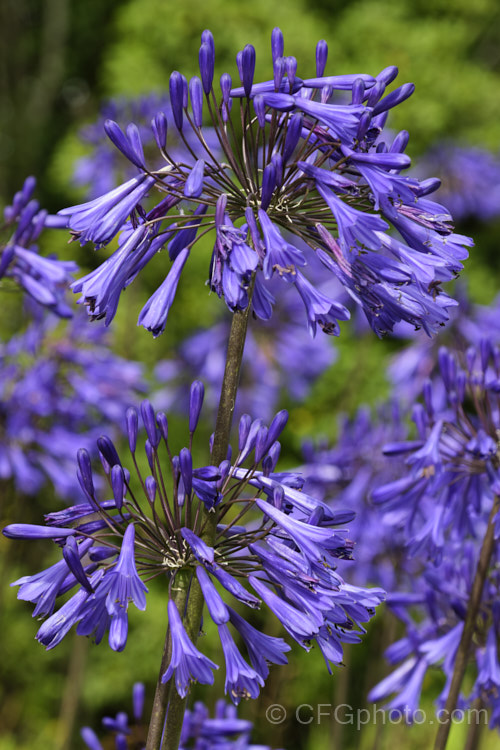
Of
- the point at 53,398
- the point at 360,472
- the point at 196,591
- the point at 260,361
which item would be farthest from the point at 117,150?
the point at 196,591

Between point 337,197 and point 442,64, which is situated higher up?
point 337,197

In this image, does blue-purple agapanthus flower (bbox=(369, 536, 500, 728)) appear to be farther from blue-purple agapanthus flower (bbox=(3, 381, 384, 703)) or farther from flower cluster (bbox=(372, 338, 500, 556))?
blue-purple agapanthus flower (bbox=(3, 381, 384, 703))

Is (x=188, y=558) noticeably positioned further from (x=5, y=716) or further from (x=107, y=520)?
(x=5, y=716)

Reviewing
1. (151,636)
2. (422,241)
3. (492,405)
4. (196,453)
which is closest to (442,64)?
(196,453)

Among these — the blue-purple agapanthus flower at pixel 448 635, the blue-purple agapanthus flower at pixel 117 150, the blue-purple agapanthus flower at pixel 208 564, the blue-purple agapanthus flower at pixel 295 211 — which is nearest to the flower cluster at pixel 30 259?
the blue-purple agapanthus flower at pixel 295 211

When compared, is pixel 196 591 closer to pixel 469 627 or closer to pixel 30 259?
pixel 469 627
